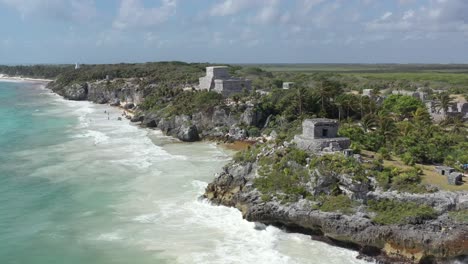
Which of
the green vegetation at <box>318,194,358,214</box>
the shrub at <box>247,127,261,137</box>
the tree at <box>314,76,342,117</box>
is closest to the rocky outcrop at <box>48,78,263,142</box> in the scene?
the shrub at <box>247,127,261,137</box>

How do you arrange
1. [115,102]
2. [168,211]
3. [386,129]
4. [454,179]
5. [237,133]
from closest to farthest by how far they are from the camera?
[454,179] → [168,211] → [386,129] → [237,133] → [115,102]

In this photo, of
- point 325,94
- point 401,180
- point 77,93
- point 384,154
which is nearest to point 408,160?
point 384,154

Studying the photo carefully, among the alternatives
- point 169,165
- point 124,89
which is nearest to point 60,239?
point 169,165

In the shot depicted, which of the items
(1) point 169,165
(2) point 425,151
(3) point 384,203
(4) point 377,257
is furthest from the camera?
(1) point 169,165

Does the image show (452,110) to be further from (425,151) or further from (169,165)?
(169,165)

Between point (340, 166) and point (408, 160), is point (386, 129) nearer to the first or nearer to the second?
point (408, 160)

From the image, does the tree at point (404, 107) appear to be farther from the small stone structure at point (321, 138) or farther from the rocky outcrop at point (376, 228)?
the rocky outcrop at point (376, 228)
